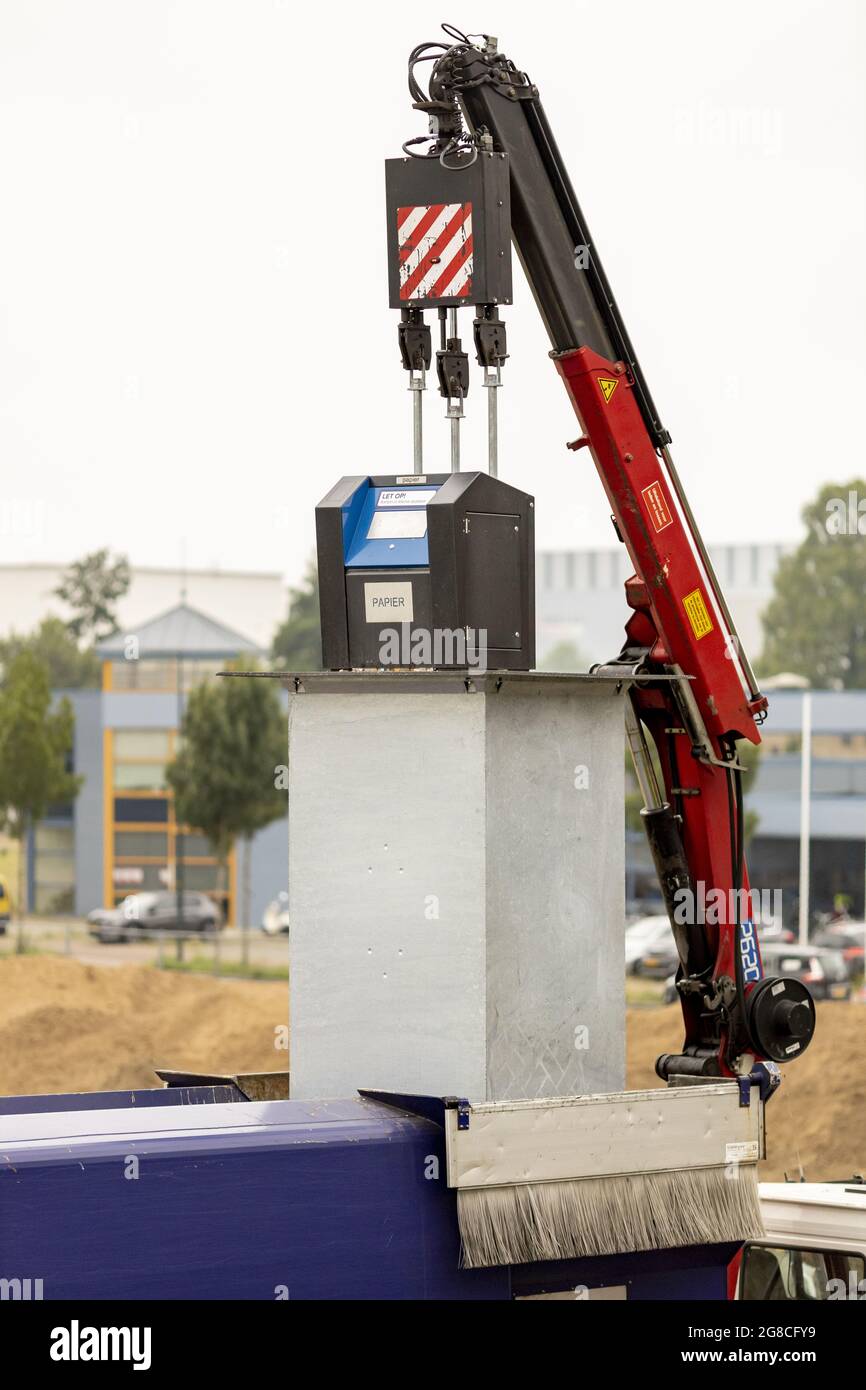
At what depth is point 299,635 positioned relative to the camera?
86.2m

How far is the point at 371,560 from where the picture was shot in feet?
25.6

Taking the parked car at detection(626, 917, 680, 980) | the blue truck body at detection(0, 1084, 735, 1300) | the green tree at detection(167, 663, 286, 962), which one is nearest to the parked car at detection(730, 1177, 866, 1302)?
the blue truck body at detection(0, 1084, 735, 1300)

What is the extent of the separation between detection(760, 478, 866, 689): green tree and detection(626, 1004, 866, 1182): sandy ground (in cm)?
4613

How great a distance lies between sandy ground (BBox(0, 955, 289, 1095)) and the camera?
75.9ft

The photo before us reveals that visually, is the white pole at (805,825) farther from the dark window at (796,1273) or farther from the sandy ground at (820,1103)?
the dark window at (796,1273)

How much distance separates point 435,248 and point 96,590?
8366cm

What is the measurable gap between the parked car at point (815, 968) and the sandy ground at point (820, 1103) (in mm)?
11097

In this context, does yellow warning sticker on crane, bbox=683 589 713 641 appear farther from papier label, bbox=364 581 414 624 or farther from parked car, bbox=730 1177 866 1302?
parked car, bbox=730 1177 866 1302

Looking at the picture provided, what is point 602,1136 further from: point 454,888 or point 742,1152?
point 454,888

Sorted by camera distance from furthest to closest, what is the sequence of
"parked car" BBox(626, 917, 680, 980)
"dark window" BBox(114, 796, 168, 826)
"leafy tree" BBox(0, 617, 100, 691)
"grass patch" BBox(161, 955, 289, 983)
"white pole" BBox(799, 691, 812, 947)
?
"leafy tree" BBox(0, 617, 100, 691), "dark window" BBox(114, 796, 168, 826), "white pole" BBox(799, 691, 812, 947), "grass patch" BBox(161, 955, 289, 983), "parked car" BBox(626, 917, 680, 980)

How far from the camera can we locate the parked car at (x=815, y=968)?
33531mm

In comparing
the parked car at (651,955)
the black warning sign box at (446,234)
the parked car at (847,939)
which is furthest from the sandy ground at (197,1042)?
the parked car at (847,939)

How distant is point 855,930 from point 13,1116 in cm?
3540
